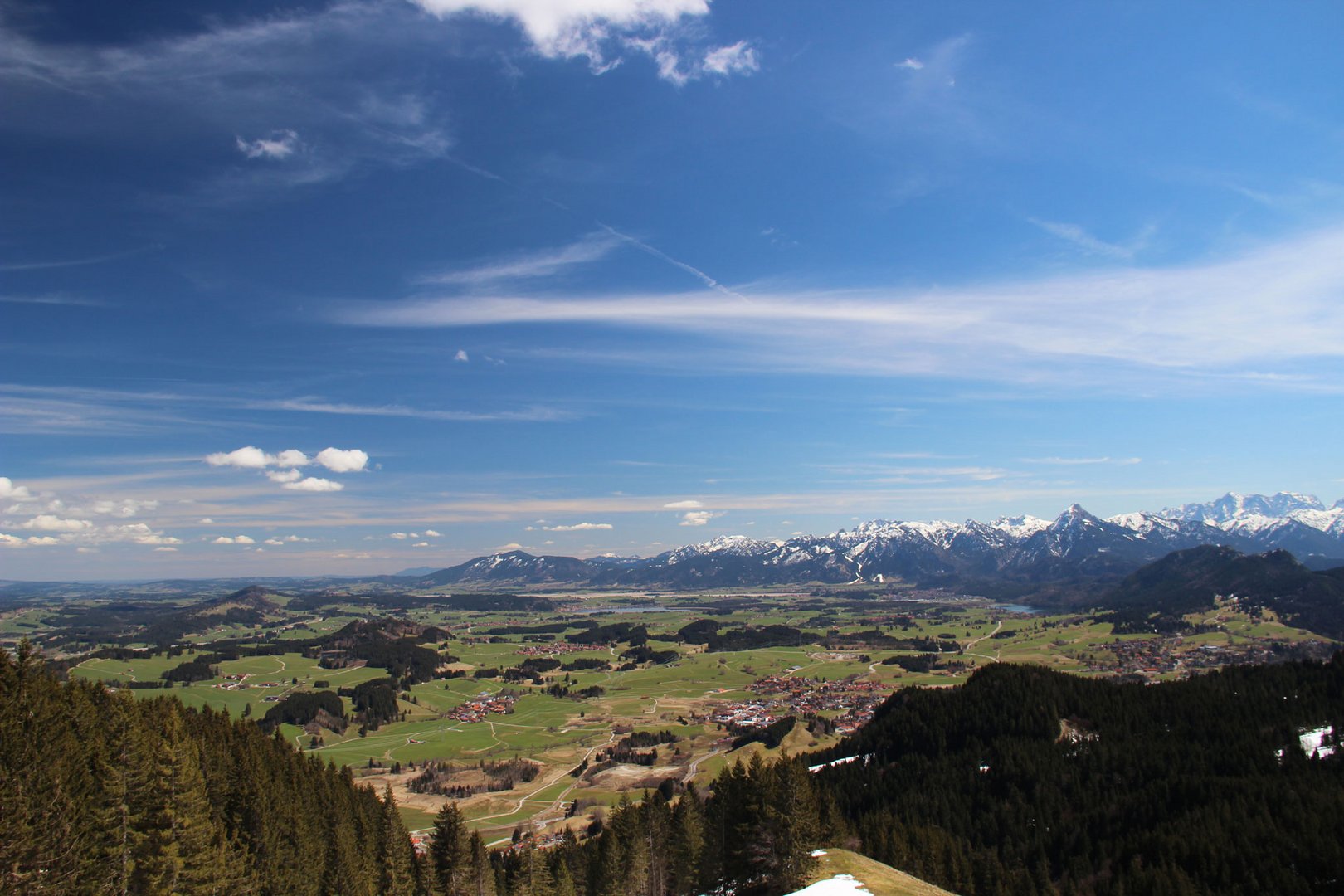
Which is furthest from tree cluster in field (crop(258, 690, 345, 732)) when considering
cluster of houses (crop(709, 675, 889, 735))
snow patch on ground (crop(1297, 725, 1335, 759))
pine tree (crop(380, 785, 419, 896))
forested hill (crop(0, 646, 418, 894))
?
snow patch on ground (crop(1297, 725, 1335, 759))

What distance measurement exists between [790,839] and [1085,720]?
9037cm

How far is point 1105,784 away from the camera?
92750mm

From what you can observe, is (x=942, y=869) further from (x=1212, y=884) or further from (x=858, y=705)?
(x=858, y=705)

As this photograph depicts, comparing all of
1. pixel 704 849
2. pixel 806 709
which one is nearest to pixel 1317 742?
pixel 704 849

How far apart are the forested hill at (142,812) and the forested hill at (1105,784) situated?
53208mm

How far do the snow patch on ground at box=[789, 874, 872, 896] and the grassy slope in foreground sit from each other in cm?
5

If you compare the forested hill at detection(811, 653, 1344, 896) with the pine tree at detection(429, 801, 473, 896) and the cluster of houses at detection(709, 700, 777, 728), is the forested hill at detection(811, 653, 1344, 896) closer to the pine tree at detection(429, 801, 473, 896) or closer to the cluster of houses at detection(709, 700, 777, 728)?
the cluster of houses at detection(709, 700, 777, 728)

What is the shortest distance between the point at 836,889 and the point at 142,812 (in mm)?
39424

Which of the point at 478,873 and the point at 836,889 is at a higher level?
the point at 836,889

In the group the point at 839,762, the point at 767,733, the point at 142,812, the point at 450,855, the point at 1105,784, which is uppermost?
the point at 142,812

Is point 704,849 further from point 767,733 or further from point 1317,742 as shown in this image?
point 767,733

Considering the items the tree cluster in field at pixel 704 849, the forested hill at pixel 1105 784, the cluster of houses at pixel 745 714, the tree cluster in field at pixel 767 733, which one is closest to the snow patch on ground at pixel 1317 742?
the forested hill at pixel 1105 784

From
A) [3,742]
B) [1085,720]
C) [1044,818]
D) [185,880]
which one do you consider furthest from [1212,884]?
[3,742]

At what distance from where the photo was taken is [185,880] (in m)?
34.2
